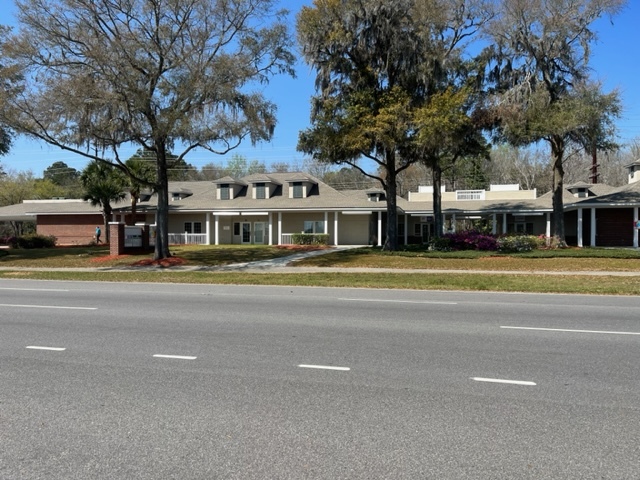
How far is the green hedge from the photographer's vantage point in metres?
36.5

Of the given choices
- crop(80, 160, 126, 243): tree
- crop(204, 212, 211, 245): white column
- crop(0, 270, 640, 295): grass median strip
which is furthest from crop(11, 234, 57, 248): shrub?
crop(0, 270, 640, 295): grass median strip

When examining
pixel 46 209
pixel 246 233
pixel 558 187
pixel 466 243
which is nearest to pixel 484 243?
pixel 466 243

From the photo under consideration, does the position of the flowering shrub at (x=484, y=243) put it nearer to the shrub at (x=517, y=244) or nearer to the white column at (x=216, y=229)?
the shrub at (x=517, y=244)

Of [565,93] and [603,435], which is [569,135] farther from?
[603,435]

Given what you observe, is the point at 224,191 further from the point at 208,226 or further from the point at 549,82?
the point at 549,82

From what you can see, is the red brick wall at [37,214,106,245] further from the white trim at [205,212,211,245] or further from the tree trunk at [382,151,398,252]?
the tree trunk at [382,151,398,252]

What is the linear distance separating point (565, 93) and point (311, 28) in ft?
46.2

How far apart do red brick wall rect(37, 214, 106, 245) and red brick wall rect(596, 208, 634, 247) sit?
3746 centimetres

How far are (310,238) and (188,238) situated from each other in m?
10.4

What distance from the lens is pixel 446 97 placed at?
23.7 meters

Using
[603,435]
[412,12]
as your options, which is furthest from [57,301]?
[412,12]

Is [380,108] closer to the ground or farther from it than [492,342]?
farther from it

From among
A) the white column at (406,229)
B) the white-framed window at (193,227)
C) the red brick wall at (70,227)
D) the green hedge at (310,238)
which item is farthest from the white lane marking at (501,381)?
the red brick wall at (70,227)

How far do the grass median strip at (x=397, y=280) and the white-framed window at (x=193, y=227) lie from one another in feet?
64.6
